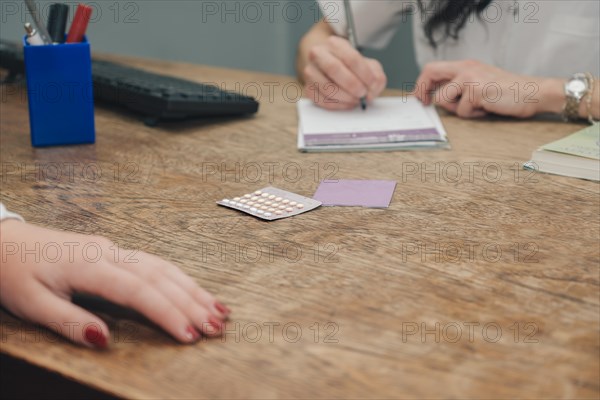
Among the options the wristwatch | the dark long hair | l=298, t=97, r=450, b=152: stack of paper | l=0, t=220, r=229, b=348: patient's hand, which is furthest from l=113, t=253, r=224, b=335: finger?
the dark long hair

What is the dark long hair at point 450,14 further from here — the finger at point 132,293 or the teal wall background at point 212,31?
the finger at point 132,293

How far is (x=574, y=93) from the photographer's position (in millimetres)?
1130

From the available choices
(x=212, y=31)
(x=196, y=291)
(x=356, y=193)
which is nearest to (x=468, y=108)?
(x=356, y=193)

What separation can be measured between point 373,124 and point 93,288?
629mm

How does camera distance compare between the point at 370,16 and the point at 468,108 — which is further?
the point at 370,16

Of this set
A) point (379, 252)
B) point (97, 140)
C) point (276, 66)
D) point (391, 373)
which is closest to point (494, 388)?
point (391, 373)

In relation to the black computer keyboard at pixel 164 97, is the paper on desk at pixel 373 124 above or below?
below

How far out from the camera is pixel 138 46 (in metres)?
1.78

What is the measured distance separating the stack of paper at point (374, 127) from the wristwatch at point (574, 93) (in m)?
0.20

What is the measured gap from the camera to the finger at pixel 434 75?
4.00ft

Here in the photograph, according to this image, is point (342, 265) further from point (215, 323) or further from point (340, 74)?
point (340, 74)

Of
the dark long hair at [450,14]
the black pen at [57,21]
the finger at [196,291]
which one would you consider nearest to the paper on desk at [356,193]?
the finger at [196,291]

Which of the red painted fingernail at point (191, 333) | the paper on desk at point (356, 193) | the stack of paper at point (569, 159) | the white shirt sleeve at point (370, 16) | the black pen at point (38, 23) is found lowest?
the red painted fingernail at point (191, 333)

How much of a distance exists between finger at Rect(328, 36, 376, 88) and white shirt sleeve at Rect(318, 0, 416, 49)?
27cm
